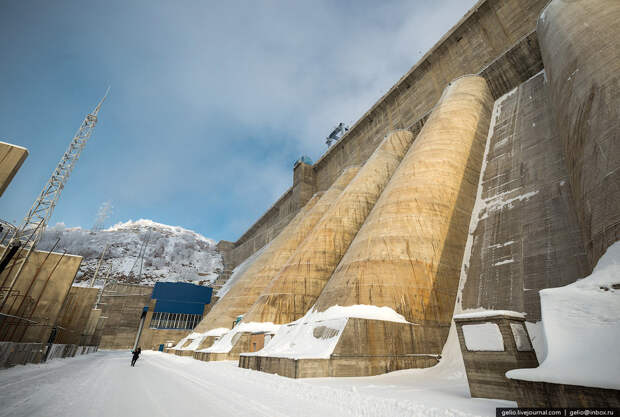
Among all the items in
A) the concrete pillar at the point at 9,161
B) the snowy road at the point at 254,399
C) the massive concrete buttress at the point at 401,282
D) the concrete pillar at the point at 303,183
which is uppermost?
the concrete pillar at the point at 303,183

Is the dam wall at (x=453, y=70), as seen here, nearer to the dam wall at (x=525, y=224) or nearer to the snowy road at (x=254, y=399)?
the dam wall at (x=525, y=224)

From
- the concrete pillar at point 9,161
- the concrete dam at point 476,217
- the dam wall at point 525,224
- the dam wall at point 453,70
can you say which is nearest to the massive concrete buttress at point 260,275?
the concrete dam at point 476,217

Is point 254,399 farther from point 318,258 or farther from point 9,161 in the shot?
point 9,161

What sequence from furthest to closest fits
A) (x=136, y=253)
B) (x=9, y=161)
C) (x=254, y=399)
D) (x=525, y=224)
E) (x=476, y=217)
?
1. (x=136, y=253)
2. (x=476, y=217)
3. (x=9, y=161)
4. (x=525, y=224)
5. (x=254, y=399)

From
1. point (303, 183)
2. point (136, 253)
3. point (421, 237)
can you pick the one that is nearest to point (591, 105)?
point (421, 237)

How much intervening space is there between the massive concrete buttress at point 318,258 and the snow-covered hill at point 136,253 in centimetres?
4787

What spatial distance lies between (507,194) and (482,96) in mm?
7509

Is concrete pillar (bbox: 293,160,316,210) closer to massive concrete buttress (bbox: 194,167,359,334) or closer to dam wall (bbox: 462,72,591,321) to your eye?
massive concrete buttress (bbox: 194,167,359,334)

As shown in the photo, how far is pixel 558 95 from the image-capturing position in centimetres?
834

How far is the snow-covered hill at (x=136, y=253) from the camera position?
204 feet

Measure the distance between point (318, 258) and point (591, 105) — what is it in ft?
35.9

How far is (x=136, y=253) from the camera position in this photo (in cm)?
7438

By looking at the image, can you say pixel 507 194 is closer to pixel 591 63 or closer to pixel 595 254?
pixel 591 63

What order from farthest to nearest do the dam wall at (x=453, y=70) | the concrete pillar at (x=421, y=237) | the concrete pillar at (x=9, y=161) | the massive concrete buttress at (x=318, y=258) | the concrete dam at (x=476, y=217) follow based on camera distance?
the dam wall at (x=453, y=70), the massive concrete buttress at (x=318, y=258), the concrete pillar at (x=9, y=161), the concrete pillar at (x=421, y=237), the concrete dam at (x=476, y=217)
